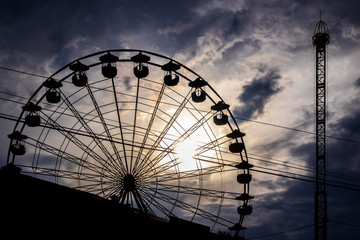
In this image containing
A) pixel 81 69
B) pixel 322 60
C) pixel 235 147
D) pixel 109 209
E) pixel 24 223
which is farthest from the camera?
pixel 322 60

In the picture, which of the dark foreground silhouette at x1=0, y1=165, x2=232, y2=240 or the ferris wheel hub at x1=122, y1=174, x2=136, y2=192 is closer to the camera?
the dark foreground silhouette at x1=0, y1=165, x2=232, y2=240

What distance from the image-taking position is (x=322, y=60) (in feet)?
148

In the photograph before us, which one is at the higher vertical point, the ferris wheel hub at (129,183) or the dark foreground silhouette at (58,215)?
the ferris wheel hub at (129,183)

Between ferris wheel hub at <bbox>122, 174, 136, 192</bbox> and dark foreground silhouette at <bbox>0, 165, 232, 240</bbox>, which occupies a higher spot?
ferris wheel hub at <bbox>122, 174, 136, 192</bbox>

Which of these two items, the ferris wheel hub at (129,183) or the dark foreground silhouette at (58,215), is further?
the ferris wheel hub at (129,183)

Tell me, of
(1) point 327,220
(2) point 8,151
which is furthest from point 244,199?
Answer: (1) point 327,220

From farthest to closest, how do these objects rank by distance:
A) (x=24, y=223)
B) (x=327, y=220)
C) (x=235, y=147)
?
(x=327, y=220)
(x=235, y=147)
(x=24, y=223)

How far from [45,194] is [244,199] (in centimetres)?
1472

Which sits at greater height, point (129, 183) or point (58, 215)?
point (129, 183)

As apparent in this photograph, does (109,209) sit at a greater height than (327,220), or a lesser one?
lesser

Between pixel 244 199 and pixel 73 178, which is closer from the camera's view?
pixel 73 178

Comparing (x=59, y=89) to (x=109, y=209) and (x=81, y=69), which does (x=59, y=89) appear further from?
(x=109, y=209)

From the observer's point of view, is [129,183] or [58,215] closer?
[58,215]

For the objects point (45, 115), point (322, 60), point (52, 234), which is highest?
point (322, 60)
